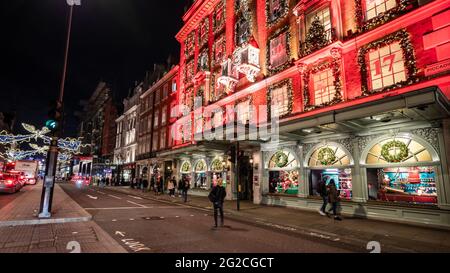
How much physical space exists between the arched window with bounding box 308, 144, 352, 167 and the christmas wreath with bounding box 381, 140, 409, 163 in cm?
176

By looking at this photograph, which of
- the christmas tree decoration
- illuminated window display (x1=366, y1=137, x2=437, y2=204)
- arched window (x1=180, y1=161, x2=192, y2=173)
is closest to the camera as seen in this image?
illuminated window display (x1=366, y1=137, x2=437, y2=204)

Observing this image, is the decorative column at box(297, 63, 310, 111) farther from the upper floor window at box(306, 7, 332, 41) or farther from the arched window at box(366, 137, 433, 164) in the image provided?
the arched window at box(366, 137, 433, 164)

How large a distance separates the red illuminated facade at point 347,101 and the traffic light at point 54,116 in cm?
1005

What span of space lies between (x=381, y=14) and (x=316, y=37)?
3.55 m

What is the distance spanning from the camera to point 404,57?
11.7m

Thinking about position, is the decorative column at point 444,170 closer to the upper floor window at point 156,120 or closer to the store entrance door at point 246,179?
the store entrance door at point 246,179

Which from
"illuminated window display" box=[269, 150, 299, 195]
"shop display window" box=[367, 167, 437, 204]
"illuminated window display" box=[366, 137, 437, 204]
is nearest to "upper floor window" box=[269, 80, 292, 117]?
"illuminated window display" box=[269, 150, 299, 195]

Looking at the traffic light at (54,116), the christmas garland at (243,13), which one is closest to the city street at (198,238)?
the traffic light at (54,116)

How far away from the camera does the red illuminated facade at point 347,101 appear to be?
10367 mm

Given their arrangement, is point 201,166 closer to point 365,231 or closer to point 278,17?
point 278,17

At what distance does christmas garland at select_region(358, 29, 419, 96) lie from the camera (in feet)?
37.3

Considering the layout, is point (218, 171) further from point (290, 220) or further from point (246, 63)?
point (290, 220)

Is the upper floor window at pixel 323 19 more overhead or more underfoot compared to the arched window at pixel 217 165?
more overhead

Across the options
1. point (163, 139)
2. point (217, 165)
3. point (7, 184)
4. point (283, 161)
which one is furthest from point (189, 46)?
point (7, 184)
